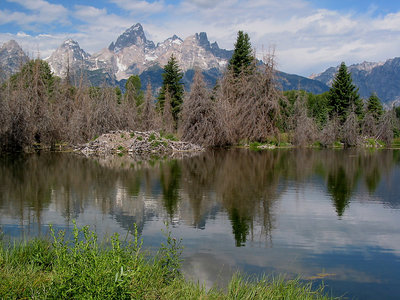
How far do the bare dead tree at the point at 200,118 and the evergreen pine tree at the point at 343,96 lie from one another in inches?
819

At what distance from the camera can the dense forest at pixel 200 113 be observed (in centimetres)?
2742

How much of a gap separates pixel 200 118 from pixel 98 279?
2874 centimetres

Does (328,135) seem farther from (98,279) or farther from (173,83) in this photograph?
(98,279)

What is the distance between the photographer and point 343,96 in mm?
47219

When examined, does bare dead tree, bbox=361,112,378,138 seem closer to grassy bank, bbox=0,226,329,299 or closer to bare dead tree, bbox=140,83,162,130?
bare dead tree, bbox=140,83,162,130

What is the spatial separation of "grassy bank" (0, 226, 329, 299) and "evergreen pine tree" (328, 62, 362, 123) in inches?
1779

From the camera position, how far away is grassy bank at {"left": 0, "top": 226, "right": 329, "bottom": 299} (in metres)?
3.69

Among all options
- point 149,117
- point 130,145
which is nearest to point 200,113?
point 130,145

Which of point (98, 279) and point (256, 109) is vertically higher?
point (256, 109)

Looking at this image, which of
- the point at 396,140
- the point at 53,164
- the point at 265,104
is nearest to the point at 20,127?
the point at 53,164

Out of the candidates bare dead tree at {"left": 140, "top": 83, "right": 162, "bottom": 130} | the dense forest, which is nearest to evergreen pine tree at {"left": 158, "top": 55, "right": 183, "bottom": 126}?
the dense forest

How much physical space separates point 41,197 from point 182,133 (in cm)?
2204

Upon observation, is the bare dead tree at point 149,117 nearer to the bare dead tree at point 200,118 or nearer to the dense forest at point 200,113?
the dense forest at point 200,113

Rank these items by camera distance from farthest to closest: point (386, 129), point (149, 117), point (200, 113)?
point (386, 129), point (149, 117), point (200, 113)
